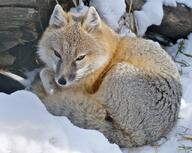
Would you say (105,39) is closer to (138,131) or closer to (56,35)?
(56,35)

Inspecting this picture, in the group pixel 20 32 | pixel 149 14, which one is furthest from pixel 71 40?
pixel 149 14

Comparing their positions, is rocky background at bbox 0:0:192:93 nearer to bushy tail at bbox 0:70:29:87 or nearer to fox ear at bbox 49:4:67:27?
bushy tail at bbox 0:70:29:87

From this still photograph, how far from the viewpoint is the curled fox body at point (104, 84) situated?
5.16 meters

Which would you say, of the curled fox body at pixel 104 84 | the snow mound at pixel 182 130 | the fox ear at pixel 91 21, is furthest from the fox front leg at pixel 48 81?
the snow mound at pixel 182 130

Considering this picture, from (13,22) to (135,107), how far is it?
1.95 metres

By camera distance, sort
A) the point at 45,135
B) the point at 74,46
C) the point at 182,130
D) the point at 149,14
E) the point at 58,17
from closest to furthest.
Result: the point at 45,135 → the point at 74,46 → the point at 58,17 → the point at 182,130 → the point at 149,14

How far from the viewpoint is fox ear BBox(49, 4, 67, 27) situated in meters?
5.43

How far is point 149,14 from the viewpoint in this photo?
279 inches

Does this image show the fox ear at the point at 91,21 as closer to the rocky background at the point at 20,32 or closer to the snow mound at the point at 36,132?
the rocky background at the point at 20,32

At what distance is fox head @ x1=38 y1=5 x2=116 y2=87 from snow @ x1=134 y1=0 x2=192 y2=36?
5.02 ft

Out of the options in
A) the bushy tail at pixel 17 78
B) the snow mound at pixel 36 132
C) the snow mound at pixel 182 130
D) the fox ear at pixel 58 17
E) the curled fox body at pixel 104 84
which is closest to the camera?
the snow mound at pixel 36 132

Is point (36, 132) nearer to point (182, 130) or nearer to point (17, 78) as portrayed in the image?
point (17, 78)

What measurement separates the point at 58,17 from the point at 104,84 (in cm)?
89

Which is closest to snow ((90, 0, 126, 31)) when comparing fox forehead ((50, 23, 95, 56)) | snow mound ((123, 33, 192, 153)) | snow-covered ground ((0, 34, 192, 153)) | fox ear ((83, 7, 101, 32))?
snow mound ((123, 33, 192, 153))
